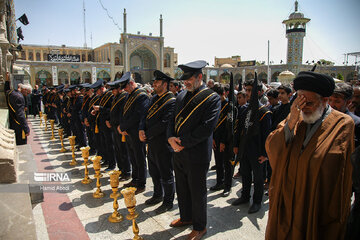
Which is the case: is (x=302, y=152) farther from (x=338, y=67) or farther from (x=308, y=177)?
(x=338, y=67)

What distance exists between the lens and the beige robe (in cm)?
176

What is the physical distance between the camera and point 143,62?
5128cm

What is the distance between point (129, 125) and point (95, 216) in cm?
162

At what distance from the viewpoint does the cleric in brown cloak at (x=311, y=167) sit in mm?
1763

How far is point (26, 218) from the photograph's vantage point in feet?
7.11

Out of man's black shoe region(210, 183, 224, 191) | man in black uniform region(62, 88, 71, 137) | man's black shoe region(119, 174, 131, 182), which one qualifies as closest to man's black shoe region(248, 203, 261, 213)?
man's black shoe region(210, 183, 224, 191)

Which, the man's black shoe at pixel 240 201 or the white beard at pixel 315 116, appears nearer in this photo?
the white beard at pixel 315 116

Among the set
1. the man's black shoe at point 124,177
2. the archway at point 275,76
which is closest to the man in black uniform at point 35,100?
the man's black shoe at point 124,177

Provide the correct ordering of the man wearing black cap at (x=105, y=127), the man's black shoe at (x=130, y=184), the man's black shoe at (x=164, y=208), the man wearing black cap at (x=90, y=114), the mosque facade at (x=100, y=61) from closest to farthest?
the man's black shoe at (x=164, y=208)
the man's black shoe at (x=130, y=184)
the man wearing black cap at (x=105, y=127)
the man wearing black cap at (x=90, y=114)
the mosque facade at (x=100, y=61)

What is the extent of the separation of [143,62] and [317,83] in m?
51.6

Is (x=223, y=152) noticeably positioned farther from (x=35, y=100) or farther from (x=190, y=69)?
(x=35, y=100)

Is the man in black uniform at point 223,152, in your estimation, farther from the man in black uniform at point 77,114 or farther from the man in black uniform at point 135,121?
the man in black uniform at point 77,114

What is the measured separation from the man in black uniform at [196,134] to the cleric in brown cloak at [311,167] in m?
0.95

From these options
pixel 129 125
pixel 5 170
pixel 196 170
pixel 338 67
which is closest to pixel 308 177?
pixel 196 170
